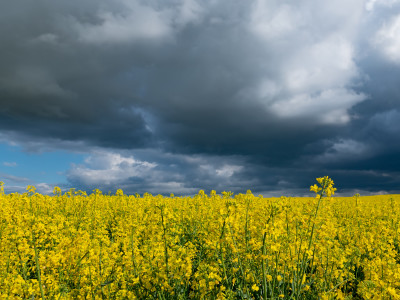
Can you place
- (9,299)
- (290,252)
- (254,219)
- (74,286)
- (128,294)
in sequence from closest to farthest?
(9,299), (128,294), (290,252), (74,286), (254,219)

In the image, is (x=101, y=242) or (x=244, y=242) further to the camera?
(x=101, y=242)

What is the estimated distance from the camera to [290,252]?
4699 mm

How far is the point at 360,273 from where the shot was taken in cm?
758

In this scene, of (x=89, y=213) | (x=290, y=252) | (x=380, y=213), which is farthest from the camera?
(x=380, y=213)

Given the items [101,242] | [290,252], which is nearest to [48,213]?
[101,242]

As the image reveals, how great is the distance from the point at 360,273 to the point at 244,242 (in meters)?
4.63

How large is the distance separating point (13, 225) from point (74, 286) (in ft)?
5.65

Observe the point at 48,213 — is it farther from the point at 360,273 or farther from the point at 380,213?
the point at 380,213

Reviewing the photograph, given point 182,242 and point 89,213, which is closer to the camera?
point 182,242

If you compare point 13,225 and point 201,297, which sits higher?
point 13,225

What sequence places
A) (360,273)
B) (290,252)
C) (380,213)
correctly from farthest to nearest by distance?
(380,213) → (360,273) → (290,252)

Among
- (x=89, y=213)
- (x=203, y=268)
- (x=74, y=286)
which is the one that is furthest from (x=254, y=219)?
(x=89, y=213)

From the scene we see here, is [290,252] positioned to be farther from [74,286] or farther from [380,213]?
[380,213]

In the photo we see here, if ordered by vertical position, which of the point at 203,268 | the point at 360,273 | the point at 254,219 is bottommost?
the point at 360,273
